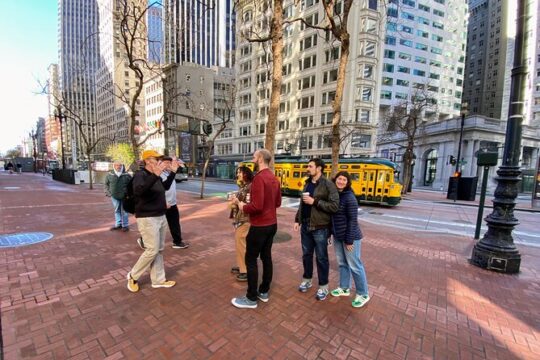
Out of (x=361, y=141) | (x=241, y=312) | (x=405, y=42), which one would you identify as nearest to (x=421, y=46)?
(x=405, y=42)

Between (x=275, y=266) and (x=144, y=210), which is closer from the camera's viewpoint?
(x=144, y=210)

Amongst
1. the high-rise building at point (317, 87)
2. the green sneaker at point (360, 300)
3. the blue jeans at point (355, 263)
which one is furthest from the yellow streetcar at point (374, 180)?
the high-rise building at point (317, 87)

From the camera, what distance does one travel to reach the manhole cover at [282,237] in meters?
6.42

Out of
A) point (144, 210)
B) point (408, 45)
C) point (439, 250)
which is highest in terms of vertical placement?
point (408, 45)

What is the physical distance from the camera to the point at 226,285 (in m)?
3.88

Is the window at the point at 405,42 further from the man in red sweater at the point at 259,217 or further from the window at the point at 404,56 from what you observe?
the man in red sweater at the point at 259,217

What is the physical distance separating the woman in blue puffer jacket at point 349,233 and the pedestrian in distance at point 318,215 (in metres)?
0.13

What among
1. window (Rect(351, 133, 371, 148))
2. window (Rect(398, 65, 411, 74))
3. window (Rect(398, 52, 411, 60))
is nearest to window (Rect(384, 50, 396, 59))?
window (Rect(398, 52, 411, 60))

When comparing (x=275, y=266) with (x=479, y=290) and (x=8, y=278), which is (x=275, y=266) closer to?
(x=479, y=290)

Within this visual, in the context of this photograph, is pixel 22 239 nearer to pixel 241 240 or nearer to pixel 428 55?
pixel 241 240

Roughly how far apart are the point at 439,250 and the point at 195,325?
608 cm

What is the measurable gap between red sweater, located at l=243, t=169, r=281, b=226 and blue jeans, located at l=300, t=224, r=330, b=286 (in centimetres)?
67

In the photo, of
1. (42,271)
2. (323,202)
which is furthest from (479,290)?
(42,271)

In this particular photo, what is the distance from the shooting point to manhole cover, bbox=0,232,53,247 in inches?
217
